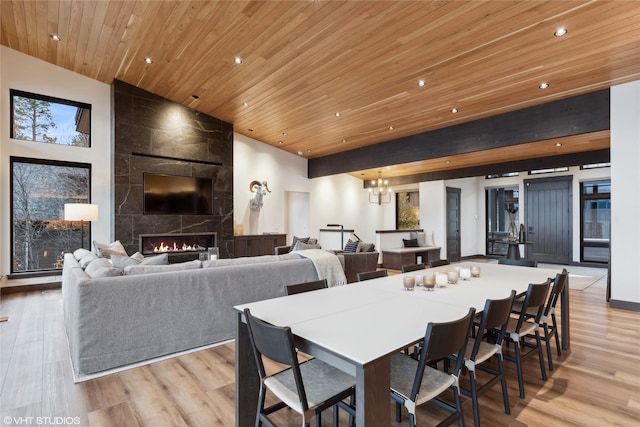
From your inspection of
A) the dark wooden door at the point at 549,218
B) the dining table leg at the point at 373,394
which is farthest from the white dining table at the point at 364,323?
the dark wooden door at the point at 549,218

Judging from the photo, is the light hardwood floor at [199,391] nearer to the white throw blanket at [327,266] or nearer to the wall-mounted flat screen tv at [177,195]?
the white throw blanket at [327,266]

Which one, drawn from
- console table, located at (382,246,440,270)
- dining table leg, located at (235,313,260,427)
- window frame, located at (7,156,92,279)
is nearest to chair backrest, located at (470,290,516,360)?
dining table leg, located at (235,313,260,427)

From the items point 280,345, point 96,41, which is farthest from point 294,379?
point 96,41

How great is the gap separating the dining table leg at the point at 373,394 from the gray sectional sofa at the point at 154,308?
2.08 m

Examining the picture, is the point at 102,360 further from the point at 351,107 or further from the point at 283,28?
the point at 351,107

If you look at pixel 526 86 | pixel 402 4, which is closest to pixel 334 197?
pixel 526 86

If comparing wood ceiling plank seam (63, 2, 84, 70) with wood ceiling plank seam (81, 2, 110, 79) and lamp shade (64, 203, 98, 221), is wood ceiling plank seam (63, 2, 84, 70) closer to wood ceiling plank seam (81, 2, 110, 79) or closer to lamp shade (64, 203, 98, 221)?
wood ceiling plank seam (81, 2, 110, 79)

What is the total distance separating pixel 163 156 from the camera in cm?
666

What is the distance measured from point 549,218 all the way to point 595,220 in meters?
1.03

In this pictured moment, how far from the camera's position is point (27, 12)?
4.31m

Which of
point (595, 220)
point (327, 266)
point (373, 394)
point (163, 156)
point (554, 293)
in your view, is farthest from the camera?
point (595, 220)

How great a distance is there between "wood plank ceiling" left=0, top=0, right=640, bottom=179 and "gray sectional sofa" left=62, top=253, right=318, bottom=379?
278cm

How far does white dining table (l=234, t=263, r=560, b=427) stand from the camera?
4.11ft

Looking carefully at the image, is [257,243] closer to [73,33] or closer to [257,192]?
[257,192]
